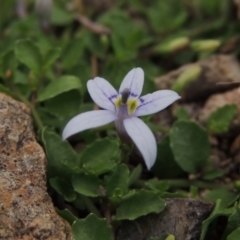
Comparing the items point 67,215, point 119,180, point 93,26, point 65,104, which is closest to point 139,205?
point 119,180

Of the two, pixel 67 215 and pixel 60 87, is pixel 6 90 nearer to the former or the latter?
pixel 60 87

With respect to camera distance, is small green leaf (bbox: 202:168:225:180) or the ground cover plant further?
small green leaf (bbox: 202:168:225:180)

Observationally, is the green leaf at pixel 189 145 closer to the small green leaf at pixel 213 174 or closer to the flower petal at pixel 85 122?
the small green leaf at pixel 213 174

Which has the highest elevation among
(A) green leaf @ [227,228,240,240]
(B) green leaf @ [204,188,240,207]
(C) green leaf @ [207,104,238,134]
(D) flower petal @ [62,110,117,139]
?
(D) flower petal @ [62,110,117,139]

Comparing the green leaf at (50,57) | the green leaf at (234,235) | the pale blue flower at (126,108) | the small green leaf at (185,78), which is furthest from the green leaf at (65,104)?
the green leaf at (234,235)

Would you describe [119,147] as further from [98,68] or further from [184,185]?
[98,68]

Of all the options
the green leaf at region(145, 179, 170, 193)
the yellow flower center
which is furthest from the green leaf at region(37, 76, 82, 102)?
the green leaf at region(145, 179, 170, 193)

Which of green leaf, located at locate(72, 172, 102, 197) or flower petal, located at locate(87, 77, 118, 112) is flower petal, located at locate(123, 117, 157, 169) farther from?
green leaf, located at locate(72, 172, 102, 197)
